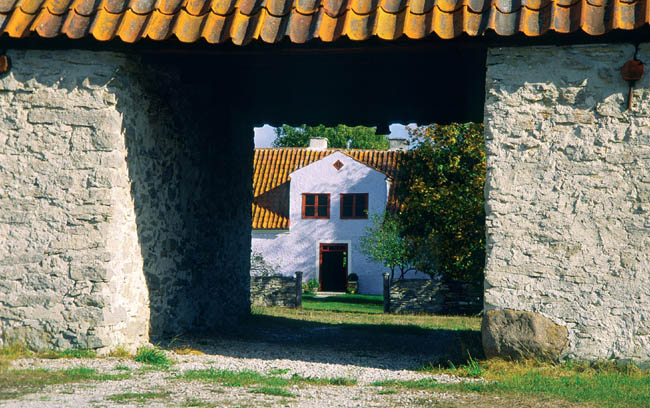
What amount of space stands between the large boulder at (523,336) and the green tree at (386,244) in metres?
16.7

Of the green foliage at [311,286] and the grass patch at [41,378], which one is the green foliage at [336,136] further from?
the grass patch at [41,378]

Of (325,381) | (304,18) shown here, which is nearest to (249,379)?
(325,381)

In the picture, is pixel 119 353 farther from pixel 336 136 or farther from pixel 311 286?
pixel 336 136

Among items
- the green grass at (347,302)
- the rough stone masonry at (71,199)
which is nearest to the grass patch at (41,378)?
the rough stone masonry at (71,199)

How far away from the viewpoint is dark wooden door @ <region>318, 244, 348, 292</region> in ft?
101

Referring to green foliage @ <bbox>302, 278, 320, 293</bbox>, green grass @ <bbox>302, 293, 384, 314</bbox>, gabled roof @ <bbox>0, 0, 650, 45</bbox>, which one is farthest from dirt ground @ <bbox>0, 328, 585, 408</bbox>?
green foliage @ <bbox>302, 278, 320, 293</bbox>

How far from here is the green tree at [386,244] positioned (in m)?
25.3

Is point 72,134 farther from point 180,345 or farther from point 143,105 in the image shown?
point 180,345

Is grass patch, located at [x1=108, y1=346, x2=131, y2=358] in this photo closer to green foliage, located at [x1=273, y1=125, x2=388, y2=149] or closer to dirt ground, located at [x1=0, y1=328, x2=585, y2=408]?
dirt ground, located at [x1=0, y1=328, x2=585, y2=408]

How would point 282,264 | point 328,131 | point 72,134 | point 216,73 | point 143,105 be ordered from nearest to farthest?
1. point 72,134
2. point 143,105
3. point 216,73
4. point 282,264
5. point 328,131

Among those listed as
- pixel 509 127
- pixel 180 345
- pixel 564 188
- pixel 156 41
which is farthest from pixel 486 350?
pixel 156 41

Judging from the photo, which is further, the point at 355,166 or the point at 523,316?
the point at 355,166

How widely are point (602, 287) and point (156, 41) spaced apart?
496 centimetres

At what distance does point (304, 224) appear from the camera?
102 ft
